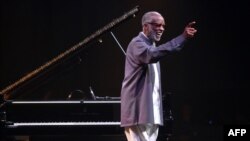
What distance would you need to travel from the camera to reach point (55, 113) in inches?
191

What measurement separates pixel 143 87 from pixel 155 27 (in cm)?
40

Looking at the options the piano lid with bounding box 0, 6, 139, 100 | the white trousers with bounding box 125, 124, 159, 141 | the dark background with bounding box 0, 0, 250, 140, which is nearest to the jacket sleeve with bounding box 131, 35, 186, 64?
the white trousers with bounding box 125, 124, 159, 141

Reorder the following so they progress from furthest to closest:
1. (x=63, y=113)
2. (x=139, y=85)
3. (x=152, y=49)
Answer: (x=63, y=113) < (x=139, y=85) < (x=152, y=49)

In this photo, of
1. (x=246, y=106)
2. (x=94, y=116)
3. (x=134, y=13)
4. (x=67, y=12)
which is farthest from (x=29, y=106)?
(x=246, y=106)

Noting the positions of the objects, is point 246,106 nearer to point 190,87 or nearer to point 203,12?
point 190,87

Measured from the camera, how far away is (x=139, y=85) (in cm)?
323

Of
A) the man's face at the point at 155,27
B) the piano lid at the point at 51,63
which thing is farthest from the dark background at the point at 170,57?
the man's face at the point at 155,27

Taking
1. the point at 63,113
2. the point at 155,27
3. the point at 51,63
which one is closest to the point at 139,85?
the point at 155,27

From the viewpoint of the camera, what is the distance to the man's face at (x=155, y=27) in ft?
10.7

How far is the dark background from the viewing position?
6.99 m

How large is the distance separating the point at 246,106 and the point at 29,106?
11.3 feet

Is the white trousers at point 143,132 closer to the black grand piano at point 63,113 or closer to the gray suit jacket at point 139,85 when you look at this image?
the gray suit jacket at point 139,85

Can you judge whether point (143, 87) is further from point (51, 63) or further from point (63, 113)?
point (63, 113)

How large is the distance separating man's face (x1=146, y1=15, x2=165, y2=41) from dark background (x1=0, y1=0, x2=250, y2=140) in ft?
12.1
